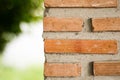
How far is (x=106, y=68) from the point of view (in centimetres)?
106

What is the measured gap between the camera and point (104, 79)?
106 cm

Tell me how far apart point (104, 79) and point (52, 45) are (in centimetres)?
22

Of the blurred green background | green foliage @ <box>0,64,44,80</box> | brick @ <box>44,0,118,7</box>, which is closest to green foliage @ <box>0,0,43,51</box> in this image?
the blurred green background

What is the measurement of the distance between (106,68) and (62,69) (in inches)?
6.1

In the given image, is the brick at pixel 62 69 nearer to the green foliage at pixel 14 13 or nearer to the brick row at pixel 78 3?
the brick row at pixel 78 3

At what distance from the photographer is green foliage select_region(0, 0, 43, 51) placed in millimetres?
4254

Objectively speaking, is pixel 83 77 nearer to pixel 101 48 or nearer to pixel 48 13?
pixel 101 48

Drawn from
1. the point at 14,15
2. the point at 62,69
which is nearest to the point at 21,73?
the point at 14,15

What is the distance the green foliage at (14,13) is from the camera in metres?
4.25

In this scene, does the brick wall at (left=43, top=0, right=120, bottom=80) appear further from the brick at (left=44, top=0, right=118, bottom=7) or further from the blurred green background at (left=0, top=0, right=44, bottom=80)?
the blurred green background at (left=0, top=0, right=44, bottom=80)

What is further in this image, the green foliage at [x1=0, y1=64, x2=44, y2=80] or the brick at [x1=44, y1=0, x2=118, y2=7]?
the green foliage at [x1=0, y1=64, x2=44, y2=80]

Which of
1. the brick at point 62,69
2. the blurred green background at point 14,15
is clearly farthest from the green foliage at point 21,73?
the brick at point 62,69

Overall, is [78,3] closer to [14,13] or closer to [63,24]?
[63,24]

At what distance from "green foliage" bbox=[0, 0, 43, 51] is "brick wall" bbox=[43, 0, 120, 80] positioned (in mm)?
3181
